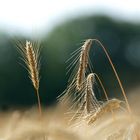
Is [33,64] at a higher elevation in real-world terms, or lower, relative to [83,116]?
higher

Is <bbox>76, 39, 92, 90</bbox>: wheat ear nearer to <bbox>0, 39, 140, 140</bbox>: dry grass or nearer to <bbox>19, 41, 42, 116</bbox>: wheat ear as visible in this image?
<bbox>0, 39, 140, 140</bbox>: dry grass

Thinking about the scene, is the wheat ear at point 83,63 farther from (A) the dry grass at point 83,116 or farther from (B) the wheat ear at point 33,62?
(B) the wheat ear at point 33,62

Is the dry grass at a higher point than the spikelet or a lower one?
lower

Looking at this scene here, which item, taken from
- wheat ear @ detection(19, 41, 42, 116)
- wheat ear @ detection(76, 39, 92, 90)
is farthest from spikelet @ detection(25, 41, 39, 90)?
wheat ear @ detection(76, 39, 92, 90)

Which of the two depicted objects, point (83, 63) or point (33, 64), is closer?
point (83, 63)

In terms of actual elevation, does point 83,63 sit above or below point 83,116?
above

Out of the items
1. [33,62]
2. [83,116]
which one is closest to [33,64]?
[33,62]

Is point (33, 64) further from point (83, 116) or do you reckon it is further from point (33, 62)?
point (83, 116)

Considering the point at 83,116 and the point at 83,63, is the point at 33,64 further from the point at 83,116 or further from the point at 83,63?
the point at 83,116

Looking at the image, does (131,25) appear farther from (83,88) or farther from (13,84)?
(83,88)

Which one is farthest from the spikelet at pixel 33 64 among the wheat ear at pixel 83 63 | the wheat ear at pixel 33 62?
the wheat ear at pixel 83 63

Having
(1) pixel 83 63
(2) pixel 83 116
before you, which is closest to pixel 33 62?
(1) pixel 83 63
